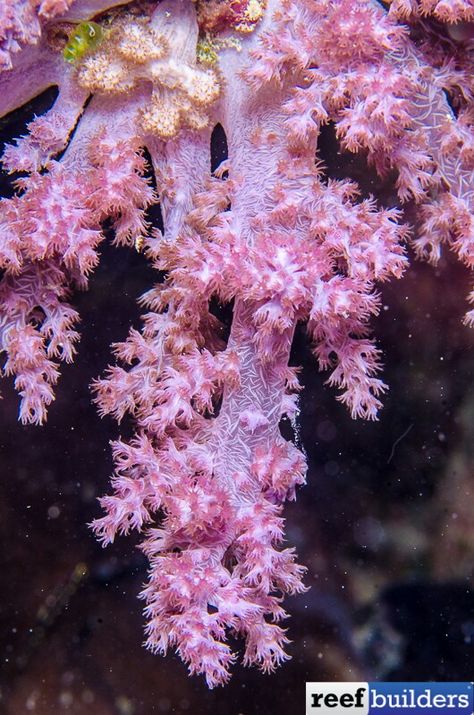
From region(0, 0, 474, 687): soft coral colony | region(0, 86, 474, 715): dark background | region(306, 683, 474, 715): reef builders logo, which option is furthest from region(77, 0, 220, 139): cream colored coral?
region(306, 683, 474, 715): reef builders logo

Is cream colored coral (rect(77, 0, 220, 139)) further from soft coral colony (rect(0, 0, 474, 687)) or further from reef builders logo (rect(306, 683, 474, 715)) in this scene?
reef builders logo (rect(306, 683, 474, 715))

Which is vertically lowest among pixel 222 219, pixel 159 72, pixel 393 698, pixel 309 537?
pixel 393 698

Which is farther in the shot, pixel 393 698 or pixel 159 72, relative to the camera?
pixel 393 698

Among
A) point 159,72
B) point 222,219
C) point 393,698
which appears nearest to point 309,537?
point 393,698

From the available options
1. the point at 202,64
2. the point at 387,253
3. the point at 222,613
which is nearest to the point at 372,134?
the point at 387,253

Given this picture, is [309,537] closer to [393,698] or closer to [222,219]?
[393,698]

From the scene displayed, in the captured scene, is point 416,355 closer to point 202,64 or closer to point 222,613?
point 222,613
